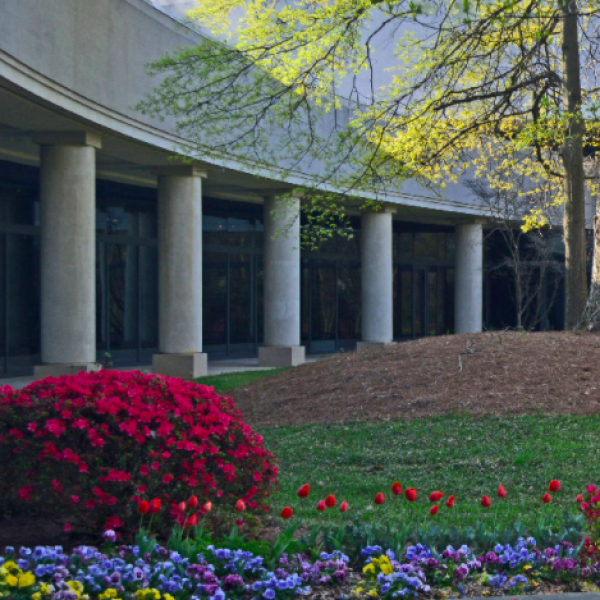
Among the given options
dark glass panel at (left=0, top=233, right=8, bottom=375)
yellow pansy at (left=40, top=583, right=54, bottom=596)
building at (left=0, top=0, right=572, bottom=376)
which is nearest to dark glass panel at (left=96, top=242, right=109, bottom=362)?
building at (left=0, top=0, right=572, bottom=376)

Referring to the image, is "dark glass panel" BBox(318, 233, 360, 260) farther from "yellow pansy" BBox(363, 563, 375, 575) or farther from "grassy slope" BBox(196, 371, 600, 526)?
"yellow pansy" BBox(363, 563, 375, 575)

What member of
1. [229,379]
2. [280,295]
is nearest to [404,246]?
[280,295]

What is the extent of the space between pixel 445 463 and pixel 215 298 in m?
18.0

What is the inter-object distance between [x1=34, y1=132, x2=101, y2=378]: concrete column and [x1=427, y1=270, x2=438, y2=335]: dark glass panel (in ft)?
68.6

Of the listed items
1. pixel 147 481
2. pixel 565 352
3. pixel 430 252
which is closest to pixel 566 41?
pixel 565 352

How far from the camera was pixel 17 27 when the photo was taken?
12.7 m

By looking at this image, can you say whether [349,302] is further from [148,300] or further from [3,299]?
[3,299]

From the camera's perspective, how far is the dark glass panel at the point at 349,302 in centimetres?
3128

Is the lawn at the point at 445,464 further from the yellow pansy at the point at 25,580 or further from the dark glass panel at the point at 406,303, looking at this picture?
the dark glass panel at the point at 406,303

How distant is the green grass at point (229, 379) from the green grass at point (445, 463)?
5484mm

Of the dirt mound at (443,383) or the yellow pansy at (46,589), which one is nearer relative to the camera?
the yellow pansy at (46,589)

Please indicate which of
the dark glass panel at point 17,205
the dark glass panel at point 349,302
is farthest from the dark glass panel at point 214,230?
the dark glass panel at point 17,205

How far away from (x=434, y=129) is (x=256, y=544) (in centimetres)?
1241

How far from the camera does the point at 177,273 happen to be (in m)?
19.8
